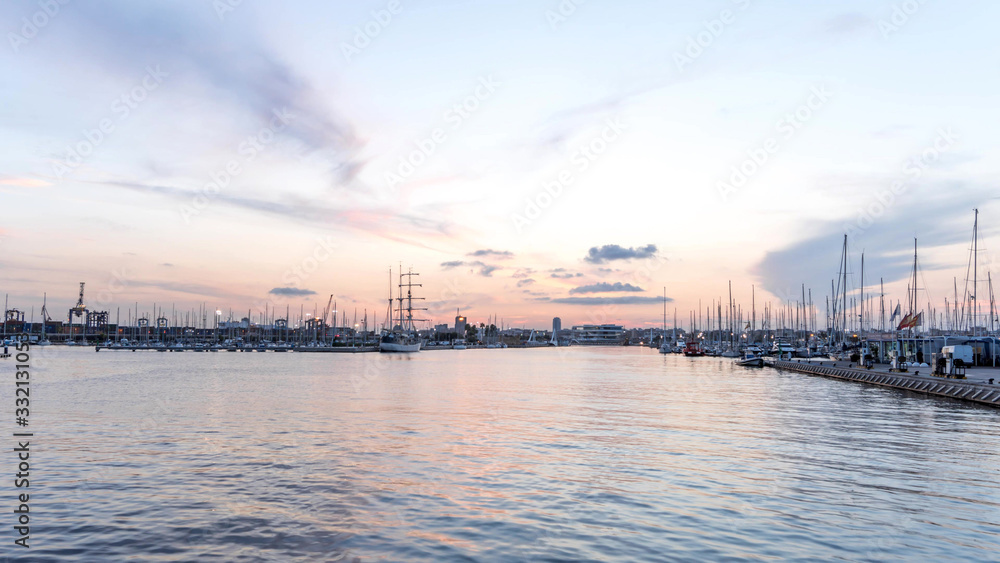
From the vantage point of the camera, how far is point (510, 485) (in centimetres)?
2030

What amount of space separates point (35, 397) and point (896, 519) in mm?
59152

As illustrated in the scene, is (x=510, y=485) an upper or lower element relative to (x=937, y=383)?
lower

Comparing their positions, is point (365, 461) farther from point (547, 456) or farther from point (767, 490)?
point (767, 490)

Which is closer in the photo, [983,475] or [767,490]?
[767,490]

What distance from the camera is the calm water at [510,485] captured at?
47.3 ft

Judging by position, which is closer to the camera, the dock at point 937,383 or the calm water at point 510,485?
the calm water at point 510,485

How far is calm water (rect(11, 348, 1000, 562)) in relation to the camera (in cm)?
1441

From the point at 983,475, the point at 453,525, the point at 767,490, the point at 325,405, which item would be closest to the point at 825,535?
the point at 767,490

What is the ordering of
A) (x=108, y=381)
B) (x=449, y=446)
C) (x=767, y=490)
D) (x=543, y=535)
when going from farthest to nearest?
(x=108, y=381) < (x=449, y=446) < (x=767, y=490) < (x=543, y=535)

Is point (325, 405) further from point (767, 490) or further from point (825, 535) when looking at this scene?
point (825, 535)

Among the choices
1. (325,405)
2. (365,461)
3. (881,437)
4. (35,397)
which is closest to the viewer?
(365,461)

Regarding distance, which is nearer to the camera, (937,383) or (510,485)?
(510,485)

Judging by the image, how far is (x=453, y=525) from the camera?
1596 cm

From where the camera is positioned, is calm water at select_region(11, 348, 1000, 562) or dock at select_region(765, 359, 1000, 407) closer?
calm water at select_region(11, 348, 1000, 562)
